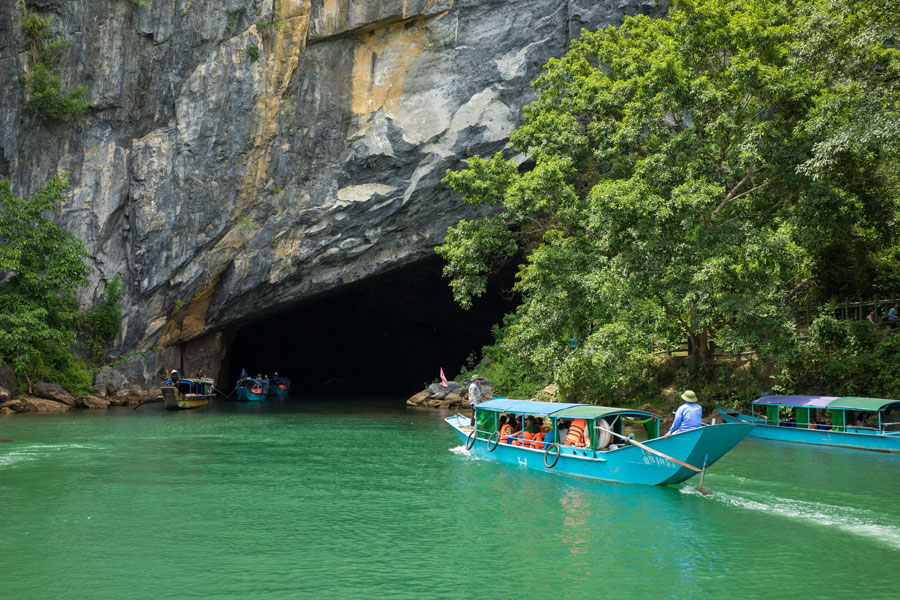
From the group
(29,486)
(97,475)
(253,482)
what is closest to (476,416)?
(253,482)

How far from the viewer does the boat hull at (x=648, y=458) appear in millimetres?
12234

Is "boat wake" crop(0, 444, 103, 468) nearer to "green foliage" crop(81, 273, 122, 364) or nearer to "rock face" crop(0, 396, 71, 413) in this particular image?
"rock face" crop(0, 396, 71, 413)

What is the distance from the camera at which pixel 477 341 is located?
51594 millimetres

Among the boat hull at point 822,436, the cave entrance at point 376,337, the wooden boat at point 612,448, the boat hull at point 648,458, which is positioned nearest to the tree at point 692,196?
the boat hull at point 822,436

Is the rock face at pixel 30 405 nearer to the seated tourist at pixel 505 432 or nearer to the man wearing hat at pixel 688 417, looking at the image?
the seated tourist at pixel 505 432

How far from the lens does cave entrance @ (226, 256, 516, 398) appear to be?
45812mm

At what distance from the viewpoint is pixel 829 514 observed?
11.1m

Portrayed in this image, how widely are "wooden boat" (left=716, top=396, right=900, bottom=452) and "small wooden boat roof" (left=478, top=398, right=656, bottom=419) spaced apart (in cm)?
655

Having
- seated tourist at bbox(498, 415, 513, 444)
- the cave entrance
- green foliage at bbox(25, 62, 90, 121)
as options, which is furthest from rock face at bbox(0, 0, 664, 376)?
seated tourist at bbox(498, 415, 513, 444)

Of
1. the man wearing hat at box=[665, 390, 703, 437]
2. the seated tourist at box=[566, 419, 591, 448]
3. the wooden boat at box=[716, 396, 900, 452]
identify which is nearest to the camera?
the man wearing hat at box=[665, 390, 703, 437]

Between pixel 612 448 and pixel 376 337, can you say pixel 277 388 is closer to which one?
pixel 376 337

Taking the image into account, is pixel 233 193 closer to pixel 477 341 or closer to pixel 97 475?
pixel 97 475

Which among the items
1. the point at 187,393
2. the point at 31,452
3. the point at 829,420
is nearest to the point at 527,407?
the point at 829,420

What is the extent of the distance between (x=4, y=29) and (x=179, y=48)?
7153 mm
